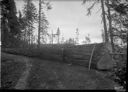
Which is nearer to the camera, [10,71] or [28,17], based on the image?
[10,71]

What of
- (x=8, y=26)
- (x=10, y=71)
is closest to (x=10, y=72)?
(x=10, y=71)

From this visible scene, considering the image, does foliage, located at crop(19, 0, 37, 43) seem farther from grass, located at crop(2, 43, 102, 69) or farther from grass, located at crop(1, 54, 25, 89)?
grass, located at crop(1, 54, 25, 89)

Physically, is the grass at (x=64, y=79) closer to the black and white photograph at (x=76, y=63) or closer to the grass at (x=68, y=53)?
the black and white photograph at (x=76, y=63)

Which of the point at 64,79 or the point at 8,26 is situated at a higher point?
the point at 8,26

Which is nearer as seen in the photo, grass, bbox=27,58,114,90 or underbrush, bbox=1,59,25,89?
grass, bbox=27,58,114,90

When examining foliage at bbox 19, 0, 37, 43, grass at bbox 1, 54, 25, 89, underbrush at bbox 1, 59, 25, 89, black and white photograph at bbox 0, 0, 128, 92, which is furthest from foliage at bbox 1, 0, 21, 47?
underbrush at bbox 1, 59, 25, 89

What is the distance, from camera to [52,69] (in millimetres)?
7883

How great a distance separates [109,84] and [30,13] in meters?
21.6

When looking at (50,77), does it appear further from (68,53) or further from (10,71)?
(68,53)

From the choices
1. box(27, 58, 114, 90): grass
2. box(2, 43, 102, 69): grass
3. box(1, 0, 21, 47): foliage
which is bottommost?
box(27, 58, 114, 90): grass

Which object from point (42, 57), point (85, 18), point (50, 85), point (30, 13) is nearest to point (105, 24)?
point (85, 18)

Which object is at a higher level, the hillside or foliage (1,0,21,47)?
foliage (1,0,21,47)

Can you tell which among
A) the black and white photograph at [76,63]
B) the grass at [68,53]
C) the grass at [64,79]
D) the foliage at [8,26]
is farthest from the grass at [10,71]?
the foliage at [8,26]

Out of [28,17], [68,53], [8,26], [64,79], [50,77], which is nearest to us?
[64,79]
